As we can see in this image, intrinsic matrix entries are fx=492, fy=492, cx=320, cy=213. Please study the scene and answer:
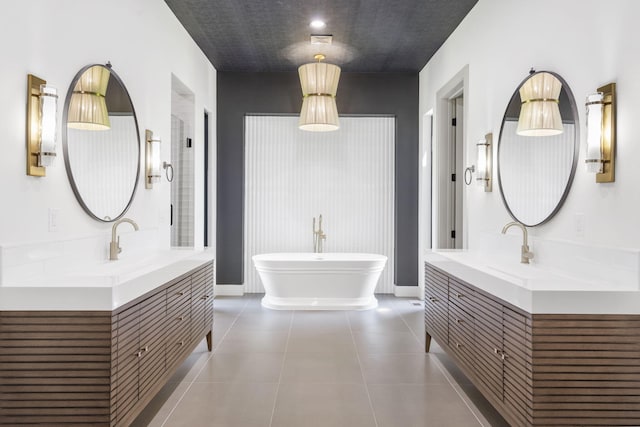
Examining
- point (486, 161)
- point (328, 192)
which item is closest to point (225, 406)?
A: point (486, 161)

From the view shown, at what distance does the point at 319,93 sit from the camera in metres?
5.00

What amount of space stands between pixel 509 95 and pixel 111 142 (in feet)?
8.70

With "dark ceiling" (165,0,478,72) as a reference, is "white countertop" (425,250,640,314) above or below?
below

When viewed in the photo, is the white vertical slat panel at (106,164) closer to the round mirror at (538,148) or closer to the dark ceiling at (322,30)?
the dark ceiling at (322,30)

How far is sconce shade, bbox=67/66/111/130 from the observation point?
2664mm

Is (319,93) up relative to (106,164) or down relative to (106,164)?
up

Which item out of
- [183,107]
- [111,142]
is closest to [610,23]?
[111,142]

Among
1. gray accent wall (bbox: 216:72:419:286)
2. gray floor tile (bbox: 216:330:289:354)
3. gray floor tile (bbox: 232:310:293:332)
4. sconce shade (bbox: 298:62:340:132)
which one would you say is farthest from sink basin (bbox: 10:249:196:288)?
gray accent wall (bbox: 216:72:419:286)

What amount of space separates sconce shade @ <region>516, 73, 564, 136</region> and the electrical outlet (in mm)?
2678

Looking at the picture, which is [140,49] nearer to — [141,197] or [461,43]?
[141,197]

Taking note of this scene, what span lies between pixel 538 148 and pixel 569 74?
18.2 inches

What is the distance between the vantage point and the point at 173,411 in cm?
270

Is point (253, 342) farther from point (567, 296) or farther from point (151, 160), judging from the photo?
point (567, 296)

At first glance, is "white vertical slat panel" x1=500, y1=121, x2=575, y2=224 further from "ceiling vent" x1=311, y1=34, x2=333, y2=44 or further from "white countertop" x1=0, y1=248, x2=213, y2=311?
"white countertop" x1=0, y1=248, x2=213, y2=311
